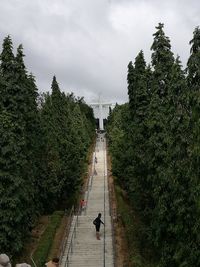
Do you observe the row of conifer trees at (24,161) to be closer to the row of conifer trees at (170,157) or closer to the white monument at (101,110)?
the row of conifer trees at (170,157)

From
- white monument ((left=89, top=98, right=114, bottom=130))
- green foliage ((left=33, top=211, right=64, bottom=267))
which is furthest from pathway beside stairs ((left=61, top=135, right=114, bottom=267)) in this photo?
white monument ((left=89, top=98, right=114, bottom=130))

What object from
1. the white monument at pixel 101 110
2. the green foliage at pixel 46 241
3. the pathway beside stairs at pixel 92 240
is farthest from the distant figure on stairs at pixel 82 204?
the white monument at pixel 101 110

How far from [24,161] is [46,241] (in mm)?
5228

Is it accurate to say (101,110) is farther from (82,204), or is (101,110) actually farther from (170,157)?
(170,157)

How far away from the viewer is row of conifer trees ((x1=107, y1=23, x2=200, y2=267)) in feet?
69.2

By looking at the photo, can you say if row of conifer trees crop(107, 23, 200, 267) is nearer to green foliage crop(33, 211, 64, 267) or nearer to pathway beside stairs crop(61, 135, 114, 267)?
pathway beside stairs crop(61, 135, 114, 267)

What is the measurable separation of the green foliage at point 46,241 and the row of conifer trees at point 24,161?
119 cm

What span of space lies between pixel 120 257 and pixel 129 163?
14.0 metres

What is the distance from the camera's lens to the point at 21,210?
3206 cm

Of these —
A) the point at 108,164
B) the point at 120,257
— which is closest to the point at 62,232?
the point at 120,257

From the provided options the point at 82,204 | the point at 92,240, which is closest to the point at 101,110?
the point at 82,204

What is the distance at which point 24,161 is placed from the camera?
109 feet

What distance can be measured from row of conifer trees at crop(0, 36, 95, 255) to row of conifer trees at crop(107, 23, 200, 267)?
280 inches

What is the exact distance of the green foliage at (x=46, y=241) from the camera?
1209 inches
